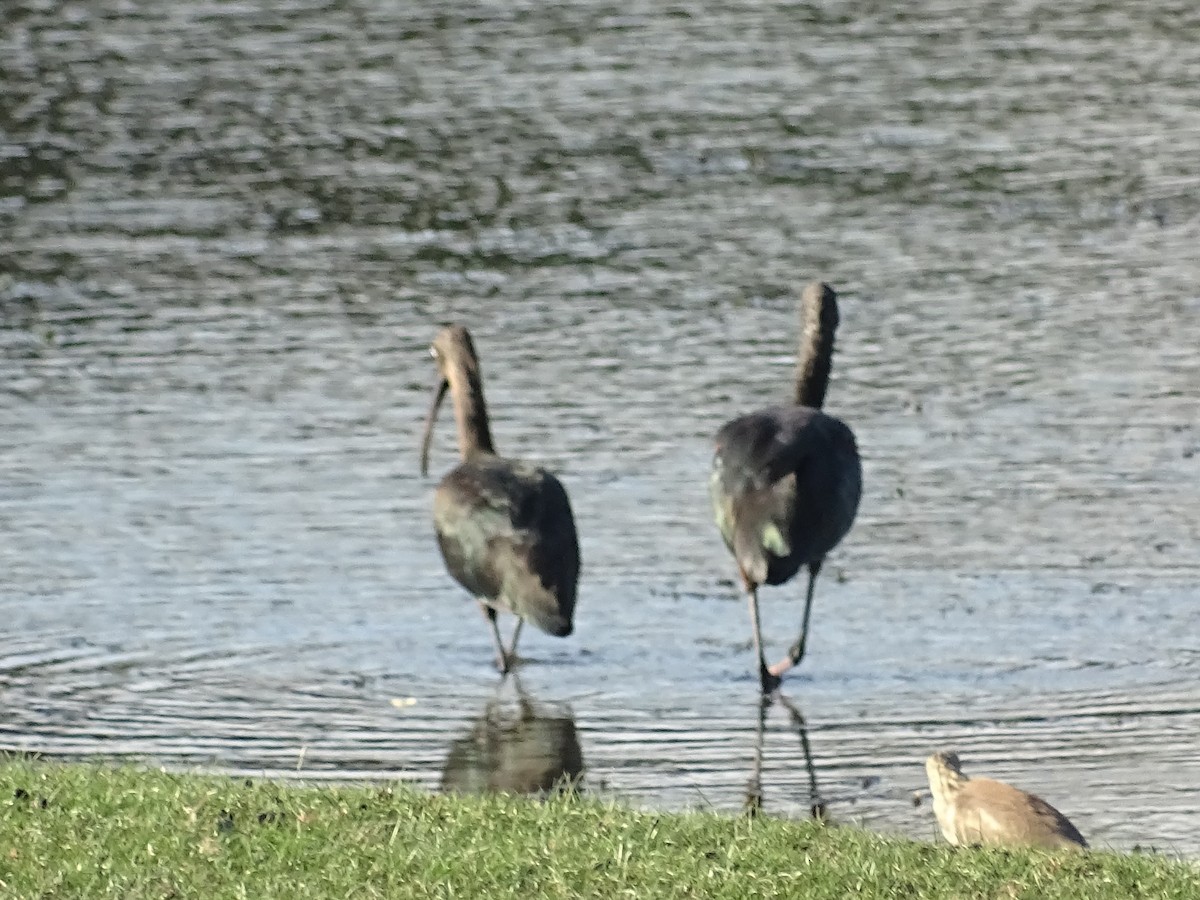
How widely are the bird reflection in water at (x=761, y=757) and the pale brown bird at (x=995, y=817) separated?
1.32 feet

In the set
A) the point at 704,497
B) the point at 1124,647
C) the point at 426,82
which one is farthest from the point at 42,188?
the point at 1124,647

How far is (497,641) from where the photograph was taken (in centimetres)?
1099

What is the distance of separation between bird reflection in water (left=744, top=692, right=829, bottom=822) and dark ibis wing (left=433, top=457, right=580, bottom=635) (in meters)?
0.85

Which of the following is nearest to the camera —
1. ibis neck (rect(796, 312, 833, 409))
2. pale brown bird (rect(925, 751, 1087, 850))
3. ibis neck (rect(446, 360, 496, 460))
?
pale brown bird (rect(925, 751, 1087, 850))

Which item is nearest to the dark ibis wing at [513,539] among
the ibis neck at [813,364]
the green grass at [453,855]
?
the ibis neck at [813,364]

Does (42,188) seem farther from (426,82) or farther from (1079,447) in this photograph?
(1079,447)

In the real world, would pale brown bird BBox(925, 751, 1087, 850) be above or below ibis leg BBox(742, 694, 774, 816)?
above

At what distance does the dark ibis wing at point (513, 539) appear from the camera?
1055 cm

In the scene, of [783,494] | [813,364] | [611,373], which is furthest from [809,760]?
[611,373]

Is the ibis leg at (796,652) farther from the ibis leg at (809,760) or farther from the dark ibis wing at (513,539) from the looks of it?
the dark ibis wing at (513,539)

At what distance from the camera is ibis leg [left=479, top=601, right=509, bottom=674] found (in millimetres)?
10844

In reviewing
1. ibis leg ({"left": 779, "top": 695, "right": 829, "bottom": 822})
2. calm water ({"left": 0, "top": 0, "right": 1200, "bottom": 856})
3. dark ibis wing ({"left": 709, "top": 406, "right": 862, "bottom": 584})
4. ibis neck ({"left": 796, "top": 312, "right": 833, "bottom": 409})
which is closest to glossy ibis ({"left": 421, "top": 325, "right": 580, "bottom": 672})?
calm water ({"left": 0, "top": 0, "right": 1200, "bottom": 856})

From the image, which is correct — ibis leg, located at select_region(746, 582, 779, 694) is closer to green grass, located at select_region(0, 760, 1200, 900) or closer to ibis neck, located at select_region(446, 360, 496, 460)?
ibis neck, located at select_region(446, 360, 496, 460)

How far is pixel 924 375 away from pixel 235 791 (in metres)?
7.55
